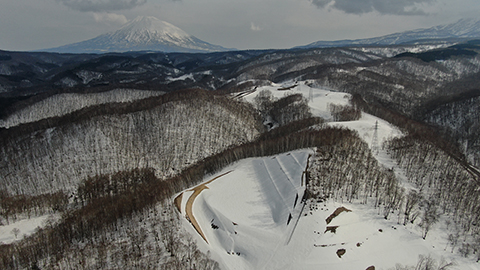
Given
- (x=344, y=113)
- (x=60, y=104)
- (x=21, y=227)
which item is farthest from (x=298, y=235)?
(x=60, y=104)

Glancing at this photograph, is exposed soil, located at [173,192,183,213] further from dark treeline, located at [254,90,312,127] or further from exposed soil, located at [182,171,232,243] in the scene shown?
dark treeline, located at [254,90,312,127]

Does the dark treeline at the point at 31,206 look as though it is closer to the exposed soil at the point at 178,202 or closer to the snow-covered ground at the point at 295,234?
the exposed soil at the point at 178,202

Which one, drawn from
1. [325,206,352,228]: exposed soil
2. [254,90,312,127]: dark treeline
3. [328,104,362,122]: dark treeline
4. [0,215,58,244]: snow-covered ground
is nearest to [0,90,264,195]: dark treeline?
[254,90,312,127]: dark treeline

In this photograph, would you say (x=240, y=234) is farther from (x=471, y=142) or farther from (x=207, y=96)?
(x=471, y=142)

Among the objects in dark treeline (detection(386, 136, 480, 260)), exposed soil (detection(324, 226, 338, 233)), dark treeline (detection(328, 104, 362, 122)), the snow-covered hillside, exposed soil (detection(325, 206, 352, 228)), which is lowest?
dark treeline (detection(386, 136, 480, 260))

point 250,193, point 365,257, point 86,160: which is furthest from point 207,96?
point 365,257
